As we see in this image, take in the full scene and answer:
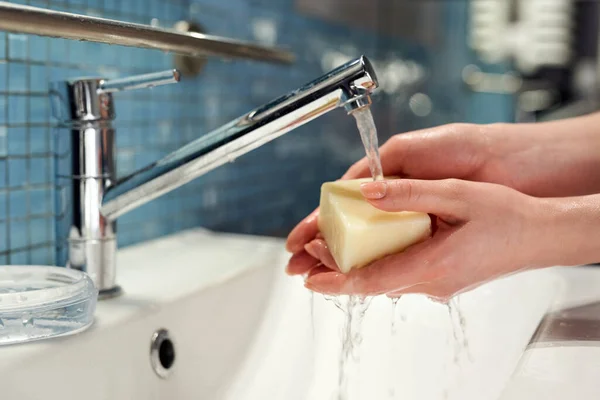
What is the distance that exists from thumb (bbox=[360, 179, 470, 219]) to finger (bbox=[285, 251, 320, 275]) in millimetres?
128

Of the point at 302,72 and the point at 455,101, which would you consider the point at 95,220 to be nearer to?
the point at 302,72

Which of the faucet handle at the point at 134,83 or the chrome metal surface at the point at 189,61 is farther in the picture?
the chrome metal surface at the point at 189,61

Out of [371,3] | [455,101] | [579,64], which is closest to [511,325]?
[371,3]

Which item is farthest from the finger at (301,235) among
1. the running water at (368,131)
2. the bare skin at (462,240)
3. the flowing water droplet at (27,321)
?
the flowing water droplet at (27,321)

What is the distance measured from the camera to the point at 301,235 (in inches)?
22.4

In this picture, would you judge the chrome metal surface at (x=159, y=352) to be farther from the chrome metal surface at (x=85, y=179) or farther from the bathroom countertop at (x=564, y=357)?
the bathroom countertop at (x=564, y=357)

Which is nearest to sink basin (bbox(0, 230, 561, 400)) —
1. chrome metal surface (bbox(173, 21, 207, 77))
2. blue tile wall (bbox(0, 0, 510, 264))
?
blue tile wall (bbox(0, 0, 510, 264))

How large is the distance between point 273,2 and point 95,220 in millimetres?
536

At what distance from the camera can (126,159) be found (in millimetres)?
736

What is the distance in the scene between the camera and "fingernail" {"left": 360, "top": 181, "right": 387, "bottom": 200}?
1.44 ft

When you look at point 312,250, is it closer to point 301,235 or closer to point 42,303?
point 301,235

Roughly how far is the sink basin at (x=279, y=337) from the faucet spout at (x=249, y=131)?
9cm

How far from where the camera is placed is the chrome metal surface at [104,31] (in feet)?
1.39

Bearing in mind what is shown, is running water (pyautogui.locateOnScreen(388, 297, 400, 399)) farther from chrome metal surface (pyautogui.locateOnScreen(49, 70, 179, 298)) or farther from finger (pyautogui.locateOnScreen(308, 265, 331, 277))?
chrome metal surface (pyautogui.locateOnScreen(49, 70, 179, 298))
